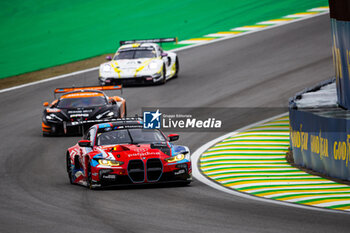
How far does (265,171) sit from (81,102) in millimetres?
7448

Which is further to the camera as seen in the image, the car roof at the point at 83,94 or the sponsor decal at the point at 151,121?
the car roof at the point at 83,94

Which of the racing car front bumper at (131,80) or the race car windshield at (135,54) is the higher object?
the race car windshield at (135,54)

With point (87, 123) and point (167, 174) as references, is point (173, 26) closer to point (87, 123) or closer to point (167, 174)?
point (87, 123)

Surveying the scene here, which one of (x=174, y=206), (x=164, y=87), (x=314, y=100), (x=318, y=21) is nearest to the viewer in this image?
(x=174, y=206)

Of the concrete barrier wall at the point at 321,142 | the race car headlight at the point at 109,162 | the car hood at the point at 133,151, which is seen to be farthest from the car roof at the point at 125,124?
the concrete barrier wall at the point at 321,142

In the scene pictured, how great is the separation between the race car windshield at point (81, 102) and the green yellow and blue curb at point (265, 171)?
3789mm

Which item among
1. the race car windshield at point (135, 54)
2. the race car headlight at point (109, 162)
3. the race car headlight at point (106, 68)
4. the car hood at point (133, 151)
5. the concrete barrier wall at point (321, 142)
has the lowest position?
the concrete barrier wall at point (321, 142)

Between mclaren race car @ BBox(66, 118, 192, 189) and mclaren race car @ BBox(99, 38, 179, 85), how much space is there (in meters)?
12.1

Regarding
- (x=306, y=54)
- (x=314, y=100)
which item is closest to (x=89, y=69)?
(x=306, y=54)

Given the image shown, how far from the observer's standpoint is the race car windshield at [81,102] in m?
20.5

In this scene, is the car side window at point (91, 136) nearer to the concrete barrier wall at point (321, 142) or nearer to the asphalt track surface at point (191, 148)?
the asphalt track surface at point (191, 148)

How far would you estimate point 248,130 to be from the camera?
19469 millimetres

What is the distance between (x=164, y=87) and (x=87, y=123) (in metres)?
7.13

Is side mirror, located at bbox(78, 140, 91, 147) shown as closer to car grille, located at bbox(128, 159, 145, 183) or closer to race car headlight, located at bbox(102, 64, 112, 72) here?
car grille, located at bbox(128, 159, 145, 183)
